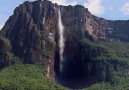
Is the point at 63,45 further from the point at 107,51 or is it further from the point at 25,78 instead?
the point at 25,78

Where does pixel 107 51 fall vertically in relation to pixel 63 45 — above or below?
below

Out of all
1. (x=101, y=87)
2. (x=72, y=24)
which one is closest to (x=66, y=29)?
(x=72, y=24)

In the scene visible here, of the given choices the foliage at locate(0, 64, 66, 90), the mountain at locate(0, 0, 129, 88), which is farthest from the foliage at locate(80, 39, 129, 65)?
the foliage at locate(0, 64, 66, 90)

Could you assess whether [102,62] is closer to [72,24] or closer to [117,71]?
[117,71]

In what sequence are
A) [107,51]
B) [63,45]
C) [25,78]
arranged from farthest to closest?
[63,45], [107,51], [25,78]

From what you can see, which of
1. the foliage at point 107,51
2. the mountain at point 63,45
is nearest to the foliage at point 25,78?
the mountain at point 63,45

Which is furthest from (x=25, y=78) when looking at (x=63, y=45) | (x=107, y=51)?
(x=107, y=51)

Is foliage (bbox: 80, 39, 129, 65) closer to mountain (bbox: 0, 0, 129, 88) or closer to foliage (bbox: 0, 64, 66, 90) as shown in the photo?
mountain (bbox: 0, 0, 129, 88)

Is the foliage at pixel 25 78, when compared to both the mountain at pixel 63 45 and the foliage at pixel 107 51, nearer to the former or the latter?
the mountain at pixel 63 45

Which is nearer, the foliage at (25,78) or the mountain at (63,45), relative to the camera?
the foliage at (25,78)
